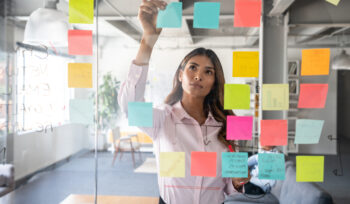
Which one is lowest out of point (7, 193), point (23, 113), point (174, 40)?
point (7, 193)

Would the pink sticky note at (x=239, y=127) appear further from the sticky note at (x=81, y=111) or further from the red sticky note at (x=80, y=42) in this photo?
the red sticky note at (x=80, y=42)

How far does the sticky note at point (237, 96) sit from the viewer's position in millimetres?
1234

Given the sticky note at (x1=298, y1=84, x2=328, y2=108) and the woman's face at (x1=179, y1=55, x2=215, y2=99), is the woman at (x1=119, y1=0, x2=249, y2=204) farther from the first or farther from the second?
the sticky note at (x1=298, y1=84, x2=328, y2=108)

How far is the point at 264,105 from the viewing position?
126cm

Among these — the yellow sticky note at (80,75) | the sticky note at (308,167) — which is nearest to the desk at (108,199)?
Result: the yellow sticky note at (80,75)

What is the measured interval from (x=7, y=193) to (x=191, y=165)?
1.09 metres

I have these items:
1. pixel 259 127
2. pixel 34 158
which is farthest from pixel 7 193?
pixel 259 127

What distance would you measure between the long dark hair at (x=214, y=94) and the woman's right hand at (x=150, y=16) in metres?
0.22

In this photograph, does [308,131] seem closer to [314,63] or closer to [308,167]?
[308,167]

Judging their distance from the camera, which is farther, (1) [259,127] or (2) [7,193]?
(2) [7,193]

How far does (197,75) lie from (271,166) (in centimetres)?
60

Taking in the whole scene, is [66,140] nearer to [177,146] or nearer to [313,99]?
[177,146]

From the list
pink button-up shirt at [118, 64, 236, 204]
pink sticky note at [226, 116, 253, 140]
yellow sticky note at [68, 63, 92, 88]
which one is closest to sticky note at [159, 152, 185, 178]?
pink button-up shirt at [118, 64, 236, 204]

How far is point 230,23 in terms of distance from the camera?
4.14 feet
